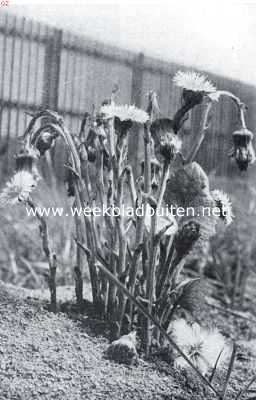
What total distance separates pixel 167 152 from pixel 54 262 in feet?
0.80

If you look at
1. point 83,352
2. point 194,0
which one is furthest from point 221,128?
point 83,352

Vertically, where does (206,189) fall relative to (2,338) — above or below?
above

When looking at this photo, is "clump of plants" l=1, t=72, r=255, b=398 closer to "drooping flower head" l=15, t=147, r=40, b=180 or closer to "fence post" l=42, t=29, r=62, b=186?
"drooping flower head" l=15, t=147, r=40, b=180

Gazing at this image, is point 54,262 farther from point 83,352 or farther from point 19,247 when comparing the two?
point 19,247

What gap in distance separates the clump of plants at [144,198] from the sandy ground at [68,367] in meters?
0.04

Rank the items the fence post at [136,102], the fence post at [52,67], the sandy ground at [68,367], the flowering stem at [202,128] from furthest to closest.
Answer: the fence post at [52,67]
the fence post at [136,102]
the flowering stem at [202,128]
the sandy ground at [68,367]

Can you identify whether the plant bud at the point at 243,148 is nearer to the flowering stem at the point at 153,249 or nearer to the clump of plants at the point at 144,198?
the clump of plants at the point at 144,198

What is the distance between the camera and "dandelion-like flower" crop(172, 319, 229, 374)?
2.48ft

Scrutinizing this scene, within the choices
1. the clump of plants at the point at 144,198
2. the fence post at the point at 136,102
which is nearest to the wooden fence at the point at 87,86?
the fence post at the point at 136,102

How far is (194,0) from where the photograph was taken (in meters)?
0.86

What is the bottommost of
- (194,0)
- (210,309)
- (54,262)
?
(210,309)

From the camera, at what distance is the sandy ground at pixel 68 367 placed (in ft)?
2.04

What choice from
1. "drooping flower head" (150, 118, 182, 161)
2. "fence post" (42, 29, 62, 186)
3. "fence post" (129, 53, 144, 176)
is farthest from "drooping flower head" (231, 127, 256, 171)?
"fence post" (42, 29, 62, 186)

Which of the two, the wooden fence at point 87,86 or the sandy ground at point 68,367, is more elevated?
the wooden fence at point 87,86
